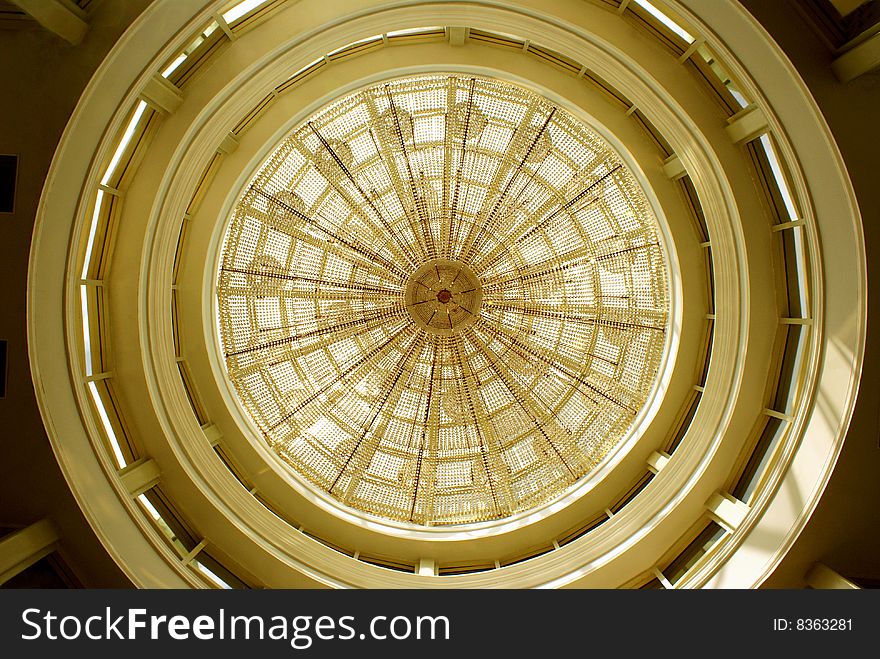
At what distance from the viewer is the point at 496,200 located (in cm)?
829

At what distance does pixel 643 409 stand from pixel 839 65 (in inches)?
197

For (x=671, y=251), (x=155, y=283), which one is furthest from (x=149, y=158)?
(x=671, y=251)

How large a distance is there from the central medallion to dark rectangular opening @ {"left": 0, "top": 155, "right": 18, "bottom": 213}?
4.97m

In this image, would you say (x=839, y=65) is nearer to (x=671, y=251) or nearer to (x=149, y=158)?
(x=671, y=251)

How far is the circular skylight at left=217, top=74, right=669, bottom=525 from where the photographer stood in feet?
25.8

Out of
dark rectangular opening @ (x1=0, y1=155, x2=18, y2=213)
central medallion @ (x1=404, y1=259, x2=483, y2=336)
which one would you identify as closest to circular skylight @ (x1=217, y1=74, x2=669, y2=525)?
central medallion @ (x1=404, y1=259, x2=483, y2=336)

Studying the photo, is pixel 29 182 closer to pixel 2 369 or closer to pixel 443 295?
pixel 2 369

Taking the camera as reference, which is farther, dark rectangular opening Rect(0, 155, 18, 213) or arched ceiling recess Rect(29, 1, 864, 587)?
arched ceiling recess Rect(29, 1, 864, 587)

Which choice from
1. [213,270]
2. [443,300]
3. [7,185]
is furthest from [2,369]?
[443,300]

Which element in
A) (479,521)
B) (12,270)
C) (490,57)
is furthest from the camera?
(479,521)

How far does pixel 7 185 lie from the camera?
536 cm

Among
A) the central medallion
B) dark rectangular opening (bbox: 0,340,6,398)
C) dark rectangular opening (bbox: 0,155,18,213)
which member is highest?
dark rectangular opening (bbox: 0,155,18,213)

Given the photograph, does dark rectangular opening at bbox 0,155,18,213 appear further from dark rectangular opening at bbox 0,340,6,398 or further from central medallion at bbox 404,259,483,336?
central medallion at bbox 404,259,483,336

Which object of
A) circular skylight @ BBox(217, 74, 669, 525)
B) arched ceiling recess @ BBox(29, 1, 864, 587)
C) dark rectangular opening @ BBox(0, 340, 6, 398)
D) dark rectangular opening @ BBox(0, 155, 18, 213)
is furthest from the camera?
circular skylight @ BBox(217, 74, 669, 525)
